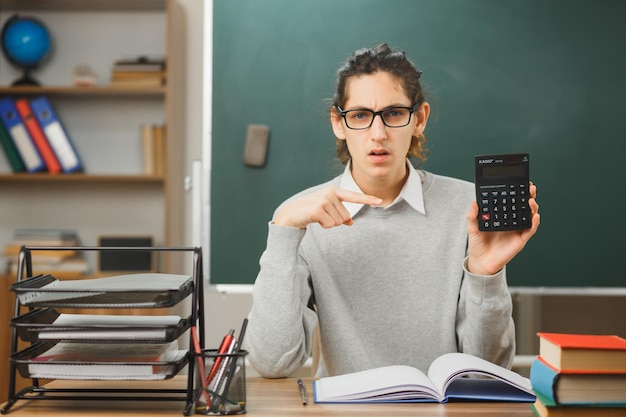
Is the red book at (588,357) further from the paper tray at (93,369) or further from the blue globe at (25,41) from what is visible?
the blue globe at (25,41)

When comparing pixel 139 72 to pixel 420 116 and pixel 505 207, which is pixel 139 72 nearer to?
pixel 420 116

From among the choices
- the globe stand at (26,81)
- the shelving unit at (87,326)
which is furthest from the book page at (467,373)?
the globe stand at (26,81)

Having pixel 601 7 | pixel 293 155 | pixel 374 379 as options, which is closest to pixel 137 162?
pixel 293 155

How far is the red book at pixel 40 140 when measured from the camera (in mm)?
3029

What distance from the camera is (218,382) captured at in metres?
1.09

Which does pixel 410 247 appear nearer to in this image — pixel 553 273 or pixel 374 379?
pixel 374 379

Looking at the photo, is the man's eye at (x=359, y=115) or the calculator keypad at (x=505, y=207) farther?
the man's eye at (x=359, y=115)

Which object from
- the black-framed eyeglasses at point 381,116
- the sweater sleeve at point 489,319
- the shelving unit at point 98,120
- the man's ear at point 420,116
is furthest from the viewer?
the shelving unit at point 98,120

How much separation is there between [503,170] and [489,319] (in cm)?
34

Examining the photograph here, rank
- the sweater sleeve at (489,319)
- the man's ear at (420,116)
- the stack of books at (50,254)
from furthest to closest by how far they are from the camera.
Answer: the stack of books at (50,254) → the man's ear at (420,116) → the sweater sleeve at (489,319)

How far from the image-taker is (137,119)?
321cm

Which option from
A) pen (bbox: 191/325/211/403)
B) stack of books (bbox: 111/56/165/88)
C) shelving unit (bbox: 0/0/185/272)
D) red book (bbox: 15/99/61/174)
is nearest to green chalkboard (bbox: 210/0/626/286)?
stack of books (bbox: 111/56/165/88)

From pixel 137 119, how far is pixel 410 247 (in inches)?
74.5

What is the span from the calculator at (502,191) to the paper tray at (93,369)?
61cm
